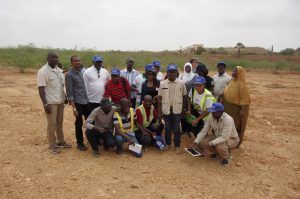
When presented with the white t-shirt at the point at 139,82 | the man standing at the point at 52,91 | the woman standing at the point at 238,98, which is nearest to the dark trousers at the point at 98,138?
the man standing at the point at 52,91

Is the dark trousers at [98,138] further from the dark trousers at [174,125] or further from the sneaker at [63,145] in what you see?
the dark trousers at [174,125]

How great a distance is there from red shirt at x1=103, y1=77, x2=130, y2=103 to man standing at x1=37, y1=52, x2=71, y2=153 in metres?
0.82

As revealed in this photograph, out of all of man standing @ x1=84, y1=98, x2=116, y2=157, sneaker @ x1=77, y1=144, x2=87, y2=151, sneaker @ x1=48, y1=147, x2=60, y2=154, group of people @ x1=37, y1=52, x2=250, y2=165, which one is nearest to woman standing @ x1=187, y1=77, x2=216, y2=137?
group of people @ x1=37, y1=52, x2=250, y2=165

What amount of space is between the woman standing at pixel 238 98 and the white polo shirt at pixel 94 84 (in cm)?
238

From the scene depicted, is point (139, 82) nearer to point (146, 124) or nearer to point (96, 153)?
point (146, 124)

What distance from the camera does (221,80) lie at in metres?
6.41

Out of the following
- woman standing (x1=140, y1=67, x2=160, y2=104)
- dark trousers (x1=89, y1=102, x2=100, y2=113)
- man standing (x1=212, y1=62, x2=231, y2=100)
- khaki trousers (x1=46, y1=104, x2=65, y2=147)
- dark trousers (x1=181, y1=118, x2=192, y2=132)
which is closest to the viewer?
khaki trousers (x1=46, y1=104, x2=65, y2=147)

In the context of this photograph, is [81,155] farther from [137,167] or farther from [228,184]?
[228,184]

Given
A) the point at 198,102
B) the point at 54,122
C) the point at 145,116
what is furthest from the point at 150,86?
the point at 54,122

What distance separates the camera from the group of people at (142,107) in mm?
5414

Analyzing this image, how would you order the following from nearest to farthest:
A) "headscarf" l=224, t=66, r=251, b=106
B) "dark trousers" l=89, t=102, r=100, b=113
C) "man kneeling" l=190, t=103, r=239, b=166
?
"man kneeling" l=190, t=103, r=239, b=166 < "headscarf" l=224, t=66, r=251, b=106 < "dark trousers" l=89, t=102, r=100, b=113

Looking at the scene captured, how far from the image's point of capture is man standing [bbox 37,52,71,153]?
5277 millimetres

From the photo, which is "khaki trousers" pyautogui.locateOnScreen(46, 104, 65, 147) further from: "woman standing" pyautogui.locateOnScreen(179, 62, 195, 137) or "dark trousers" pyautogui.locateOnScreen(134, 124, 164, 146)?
"woman standing" pyautogui.locateOnScreen(179, 62, 195, 137)

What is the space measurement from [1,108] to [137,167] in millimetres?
6249
